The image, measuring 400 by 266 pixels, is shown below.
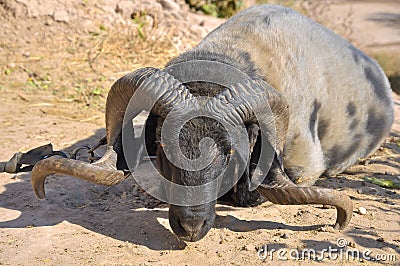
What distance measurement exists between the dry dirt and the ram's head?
0.96 ft

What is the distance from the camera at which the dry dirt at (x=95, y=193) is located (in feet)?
14.6

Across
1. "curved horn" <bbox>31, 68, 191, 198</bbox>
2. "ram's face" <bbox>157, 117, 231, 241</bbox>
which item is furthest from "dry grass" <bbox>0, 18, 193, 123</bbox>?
"ram's face" <bbox>157, 117, 231, 241</bbox>

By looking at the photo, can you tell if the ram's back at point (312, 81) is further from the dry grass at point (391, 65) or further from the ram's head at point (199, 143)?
the dry grass at point (391, 65)

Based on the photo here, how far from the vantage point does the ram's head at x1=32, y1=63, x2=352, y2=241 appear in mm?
4379

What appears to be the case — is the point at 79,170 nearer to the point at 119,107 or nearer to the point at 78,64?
the point at 119,107

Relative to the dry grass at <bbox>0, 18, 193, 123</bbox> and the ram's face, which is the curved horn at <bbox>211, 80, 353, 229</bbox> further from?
the dry grass at <bbox>0, 18, 193, 123</bbox>

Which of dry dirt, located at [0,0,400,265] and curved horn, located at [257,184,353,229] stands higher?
curved horn, located at [257,184,353,229]

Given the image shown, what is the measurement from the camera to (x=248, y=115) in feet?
15.3

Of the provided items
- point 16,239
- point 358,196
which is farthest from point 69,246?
point 358,196

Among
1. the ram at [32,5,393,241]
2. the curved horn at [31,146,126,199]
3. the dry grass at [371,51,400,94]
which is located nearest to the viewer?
the ram at [32,5,393,241]

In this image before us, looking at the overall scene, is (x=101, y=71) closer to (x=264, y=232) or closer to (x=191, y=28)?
(x=191, y=28)

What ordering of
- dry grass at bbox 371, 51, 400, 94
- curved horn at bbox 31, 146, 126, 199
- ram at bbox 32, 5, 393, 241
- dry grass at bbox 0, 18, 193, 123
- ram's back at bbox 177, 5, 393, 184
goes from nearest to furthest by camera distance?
ram at bbox 32, 5, 393, 241 → curved horn at bbox 31, 146, 126, 199 → ram's back at bbox 177, 5, 393, 184 → dry grass at bbox 0, 18, 193, 123 → dry grass at bbox 371, 51, 400, 94

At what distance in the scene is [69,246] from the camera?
447 cm

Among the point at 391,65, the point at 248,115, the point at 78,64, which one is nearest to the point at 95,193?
the point at 248,115
